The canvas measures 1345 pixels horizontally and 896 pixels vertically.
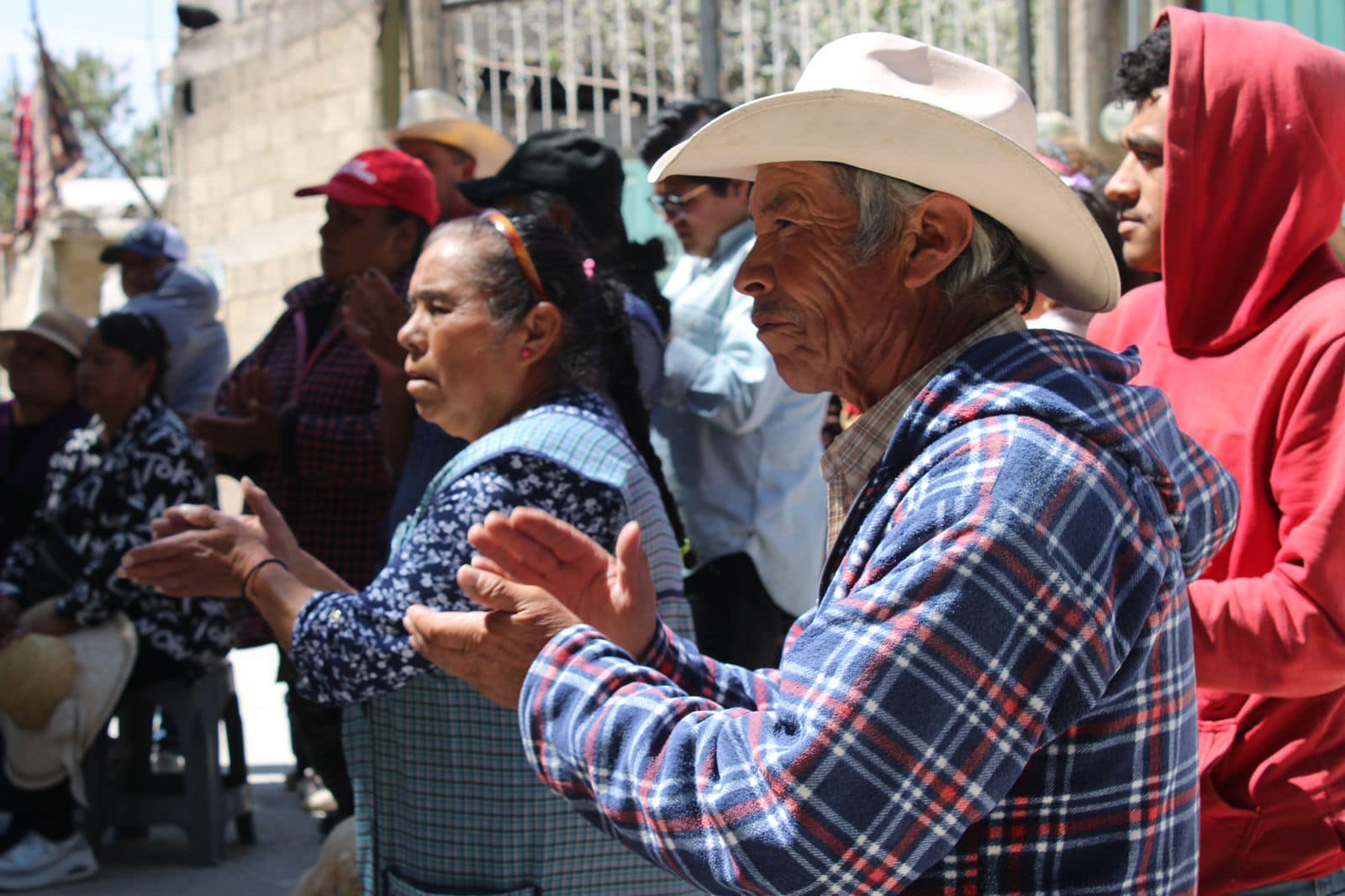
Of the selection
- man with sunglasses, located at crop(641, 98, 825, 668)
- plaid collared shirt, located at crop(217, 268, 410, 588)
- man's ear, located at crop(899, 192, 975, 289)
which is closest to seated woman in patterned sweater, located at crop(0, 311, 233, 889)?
plaid collared shirt, located at crop(217, 268, 410, 588)

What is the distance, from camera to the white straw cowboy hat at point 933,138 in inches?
59.1

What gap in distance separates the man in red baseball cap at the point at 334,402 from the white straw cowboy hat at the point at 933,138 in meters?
2.12

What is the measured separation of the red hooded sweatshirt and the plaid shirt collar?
0.58 meters

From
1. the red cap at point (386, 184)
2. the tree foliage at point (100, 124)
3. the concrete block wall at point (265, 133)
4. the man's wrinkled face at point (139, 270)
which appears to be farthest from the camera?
the tree foliage at point (100, 124)

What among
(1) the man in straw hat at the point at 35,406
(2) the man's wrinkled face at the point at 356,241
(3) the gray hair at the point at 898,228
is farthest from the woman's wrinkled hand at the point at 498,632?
(1) the man in straw hat at the point at 35,406

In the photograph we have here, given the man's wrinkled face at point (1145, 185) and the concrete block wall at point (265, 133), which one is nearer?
the man's wrinkled face at point (1145, 185)

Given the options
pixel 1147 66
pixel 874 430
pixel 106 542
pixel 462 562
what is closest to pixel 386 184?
pixel 106 542

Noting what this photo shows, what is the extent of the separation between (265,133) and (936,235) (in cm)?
842

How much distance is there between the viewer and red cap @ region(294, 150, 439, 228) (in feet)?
13.6

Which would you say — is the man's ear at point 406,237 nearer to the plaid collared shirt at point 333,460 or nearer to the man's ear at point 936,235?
the plaid collared shirt at point 333,460

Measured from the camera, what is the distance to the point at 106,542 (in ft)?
14.8

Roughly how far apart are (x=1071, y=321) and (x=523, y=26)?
5385mm

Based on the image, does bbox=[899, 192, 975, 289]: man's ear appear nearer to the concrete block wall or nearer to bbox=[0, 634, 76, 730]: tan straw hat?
bbox=[0, 634, 76, 730]: tan straw hat

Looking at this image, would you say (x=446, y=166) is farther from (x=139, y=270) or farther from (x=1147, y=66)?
(x=1147, y=66)
